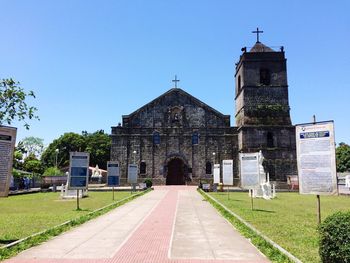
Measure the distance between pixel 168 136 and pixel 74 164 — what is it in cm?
2679

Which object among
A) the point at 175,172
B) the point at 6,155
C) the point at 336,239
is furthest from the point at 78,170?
the point at 175,172

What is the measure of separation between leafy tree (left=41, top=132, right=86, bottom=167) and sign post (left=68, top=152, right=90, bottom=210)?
189 ft

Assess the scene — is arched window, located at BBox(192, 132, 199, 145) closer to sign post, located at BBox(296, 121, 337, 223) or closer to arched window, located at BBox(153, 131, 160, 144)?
arched window, located at BBox(153, 131, 160, 144)

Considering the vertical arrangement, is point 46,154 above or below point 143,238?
above

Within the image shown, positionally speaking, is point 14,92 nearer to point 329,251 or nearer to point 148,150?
point 329,251

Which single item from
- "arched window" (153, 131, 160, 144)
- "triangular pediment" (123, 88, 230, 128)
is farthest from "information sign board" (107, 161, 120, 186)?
"triangular pediment" (123, 88, 230, 128)

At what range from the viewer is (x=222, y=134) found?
45.0 m

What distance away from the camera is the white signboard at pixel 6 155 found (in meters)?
9.44

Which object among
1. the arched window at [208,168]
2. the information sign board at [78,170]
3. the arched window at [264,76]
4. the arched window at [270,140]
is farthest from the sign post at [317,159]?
the arched window at [208,168]

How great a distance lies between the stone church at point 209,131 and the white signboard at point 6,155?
33.3 metres

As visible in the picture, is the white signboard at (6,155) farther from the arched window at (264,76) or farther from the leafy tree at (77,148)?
the leafy tree at (77,148)

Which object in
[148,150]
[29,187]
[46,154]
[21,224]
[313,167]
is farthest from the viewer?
[46,154]

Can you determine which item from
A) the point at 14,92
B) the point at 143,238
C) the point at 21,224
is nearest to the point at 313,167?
the point at 143,238

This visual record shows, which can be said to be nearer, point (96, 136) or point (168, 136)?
point (168, 136)
